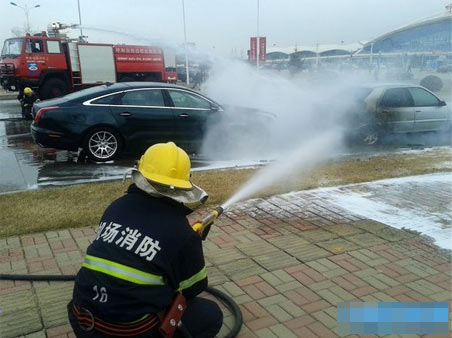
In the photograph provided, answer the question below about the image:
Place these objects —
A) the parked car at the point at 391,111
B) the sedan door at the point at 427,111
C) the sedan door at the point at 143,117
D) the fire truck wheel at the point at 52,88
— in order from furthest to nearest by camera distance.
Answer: the fire truck wheel at the point at 52,88
the sedan door at the point at 427,111
the parked car at the point at 391,111
the sedan door at the point at 143,117

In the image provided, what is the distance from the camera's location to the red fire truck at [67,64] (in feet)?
56.5

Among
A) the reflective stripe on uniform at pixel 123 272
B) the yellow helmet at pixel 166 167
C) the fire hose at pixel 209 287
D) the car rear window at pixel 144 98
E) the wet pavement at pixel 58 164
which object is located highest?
the yellow helmet at pixel 166 167

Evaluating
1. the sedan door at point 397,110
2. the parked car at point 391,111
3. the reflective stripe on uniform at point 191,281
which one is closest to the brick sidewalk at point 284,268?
the reflective stripe on uniform at point 191,281

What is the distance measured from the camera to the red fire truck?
17.2 metres

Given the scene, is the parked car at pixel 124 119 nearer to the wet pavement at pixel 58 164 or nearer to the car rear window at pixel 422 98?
the wet pavement at pixel 58 164

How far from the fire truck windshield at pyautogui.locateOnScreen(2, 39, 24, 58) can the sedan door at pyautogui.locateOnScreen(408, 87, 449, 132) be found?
14.8 m

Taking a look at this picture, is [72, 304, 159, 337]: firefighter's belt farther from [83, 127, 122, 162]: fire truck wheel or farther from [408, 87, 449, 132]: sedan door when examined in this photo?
→ [408, 87, 449, 132]: sedan door

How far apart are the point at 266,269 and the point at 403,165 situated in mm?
4950

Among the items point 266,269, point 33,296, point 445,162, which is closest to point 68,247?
point 33,296

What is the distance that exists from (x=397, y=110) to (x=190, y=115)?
16.1ft

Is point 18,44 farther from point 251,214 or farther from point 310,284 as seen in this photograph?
point 310,284

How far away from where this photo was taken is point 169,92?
8609mm

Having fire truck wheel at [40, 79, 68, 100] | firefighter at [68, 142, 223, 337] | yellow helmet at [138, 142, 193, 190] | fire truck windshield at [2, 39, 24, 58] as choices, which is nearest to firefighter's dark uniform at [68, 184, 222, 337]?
firefighter at [68, 142, 223, 337]

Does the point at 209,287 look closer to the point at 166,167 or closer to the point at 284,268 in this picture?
the point at 284,268
